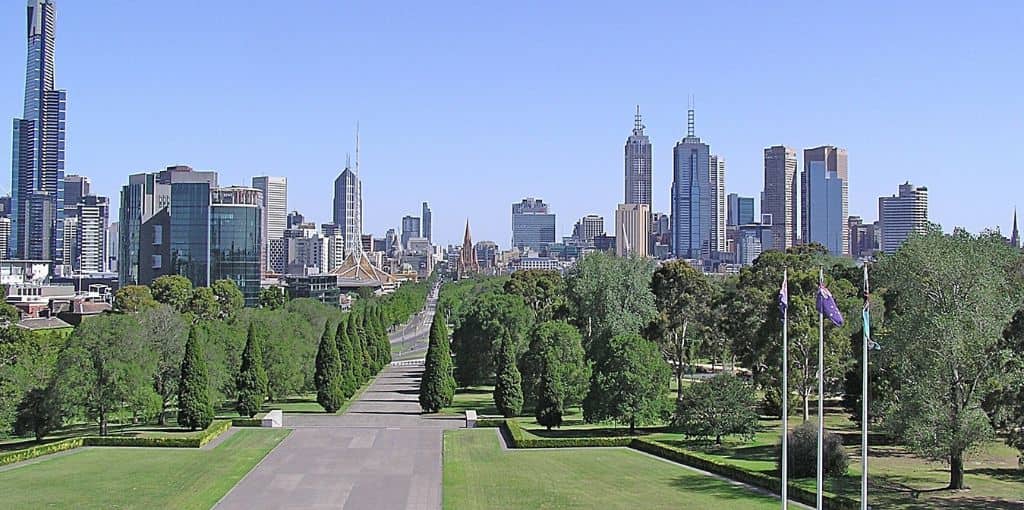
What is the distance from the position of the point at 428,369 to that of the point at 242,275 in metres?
86.2

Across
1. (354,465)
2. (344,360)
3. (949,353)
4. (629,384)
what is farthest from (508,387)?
(949,353)

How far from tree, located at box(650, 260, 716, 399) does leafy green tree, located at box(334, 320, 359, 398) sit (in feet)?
67.7

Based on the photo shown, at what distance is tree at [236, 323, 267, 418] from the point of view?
60188mm

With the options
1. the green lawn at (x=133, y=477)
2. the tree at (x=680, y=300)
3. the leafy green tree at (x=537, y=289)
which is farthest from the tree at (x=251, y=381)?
the leafy green tree at (x=537, y=289)

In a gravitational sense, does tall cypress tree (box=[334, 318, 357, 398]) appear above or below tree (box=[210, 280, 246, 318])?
below

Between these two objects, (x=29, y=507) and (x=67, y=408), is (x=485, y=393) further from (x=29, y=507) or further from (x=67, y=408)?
(x=29, y=507)

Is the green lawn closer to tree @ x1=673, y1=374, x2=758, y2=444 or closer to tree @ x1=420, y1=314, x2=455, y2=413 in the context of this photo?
tree @ x1=420, y1=314, x2=455, y2=413

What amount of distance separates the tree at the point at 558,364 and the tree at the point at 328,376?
440 inches

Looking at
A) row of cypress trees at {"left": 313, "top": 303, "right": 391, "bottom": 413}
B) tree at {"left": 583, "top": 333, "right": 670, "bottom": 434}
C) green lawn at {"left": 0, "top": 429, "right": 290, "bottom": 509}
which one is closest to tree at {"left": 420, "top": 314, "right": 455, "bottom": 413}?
row of cypress trees at {"left": 313, "top": 303, "right": 391, "bottom": 413}

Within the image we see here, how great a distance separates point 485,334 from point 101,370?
29.2m

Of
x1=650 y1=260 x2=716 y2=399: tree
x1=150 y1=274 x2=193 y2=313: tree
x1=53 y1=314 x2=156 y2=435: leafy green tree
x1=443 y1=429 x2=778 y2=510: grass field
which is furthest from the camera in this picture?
x1=150 y1=274 x2=193 y2=313: tree

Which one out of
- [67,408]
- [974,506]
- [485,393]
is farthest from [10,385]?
[974,506]

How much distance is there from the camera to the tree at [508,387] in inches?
2295

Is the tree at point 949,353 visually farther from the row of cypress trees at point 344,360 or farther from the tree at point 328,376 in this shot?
the row of cypress trees at point 344,360
